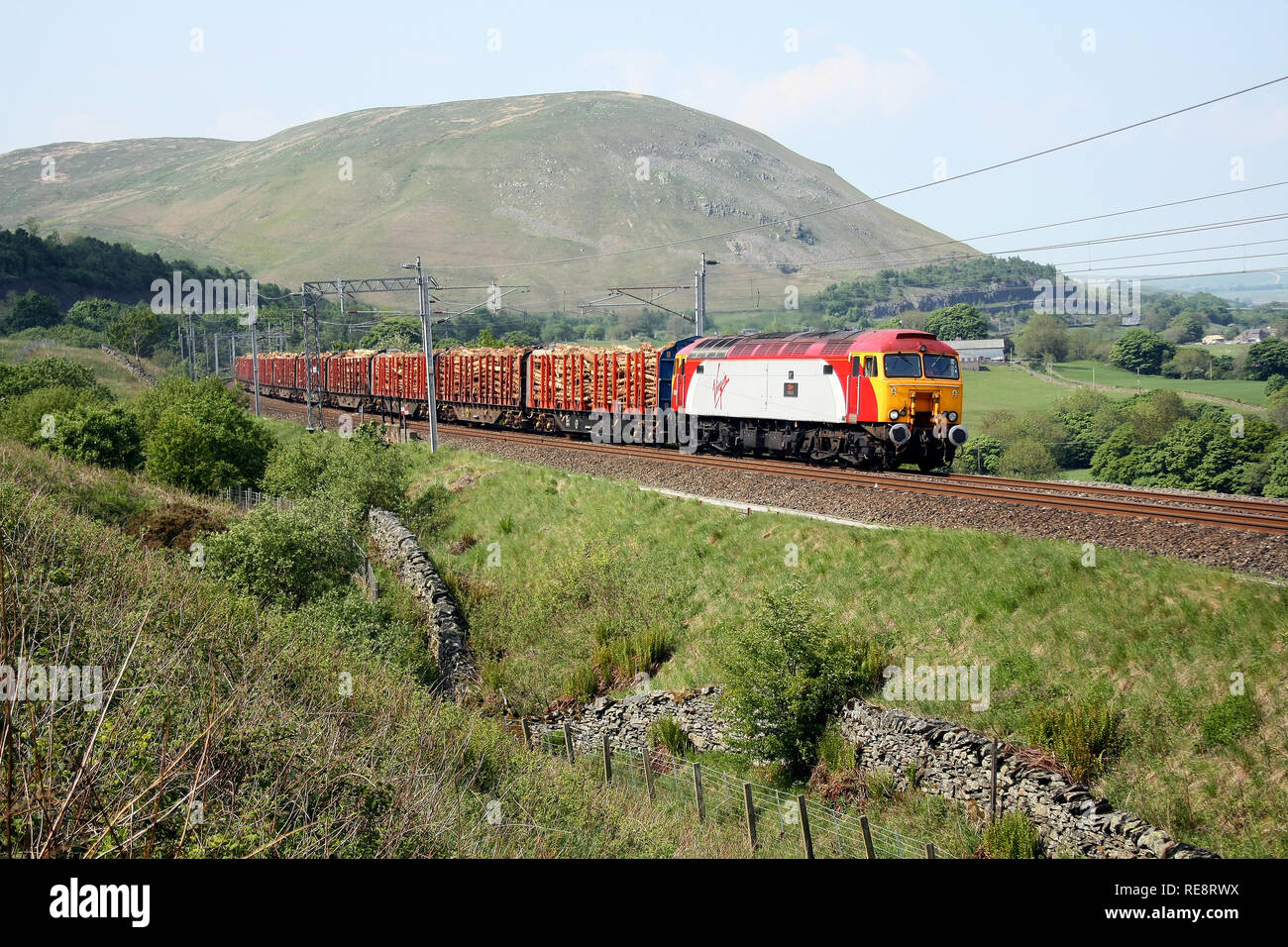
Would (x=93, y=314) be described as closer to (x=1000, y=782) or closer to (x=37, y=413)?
(x=37, y=413)

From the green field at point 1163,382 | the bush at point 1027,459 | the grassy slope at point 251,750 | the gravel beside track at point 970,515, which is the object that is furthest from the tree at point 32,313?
the green field at point 1163,382

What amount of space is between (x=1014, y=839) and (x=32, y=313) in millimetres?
148295

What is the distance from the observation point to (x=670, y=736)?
1948 centimetres

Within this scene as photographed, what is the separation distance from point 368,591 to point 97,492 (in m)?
13.4

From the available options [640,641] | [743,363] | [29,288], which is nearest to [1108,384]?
[743,363]

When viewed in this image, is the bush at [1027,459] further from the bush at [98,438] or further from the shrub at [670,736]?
the shrub at [670,736]

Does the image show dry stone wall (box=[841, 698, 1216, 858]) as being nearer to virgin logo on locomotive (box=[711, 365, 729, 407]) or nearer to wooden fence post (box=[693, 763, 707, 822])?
wooden fence post (box=[693, 763, 707, 822])

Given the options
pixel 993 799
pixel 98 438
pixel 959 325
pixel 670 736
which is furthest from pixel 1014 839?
pixel 959 325

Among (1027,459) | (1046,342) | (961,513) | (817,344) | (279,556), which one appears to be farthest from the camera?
(1046,342)

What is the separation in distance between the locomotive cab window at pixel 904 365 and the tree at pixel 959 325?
362 feet

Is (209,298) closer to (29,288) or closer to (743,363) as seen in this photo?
(29,288)

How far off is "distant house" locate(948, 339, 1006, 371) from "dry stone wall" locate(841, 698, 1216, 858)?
110605 mm

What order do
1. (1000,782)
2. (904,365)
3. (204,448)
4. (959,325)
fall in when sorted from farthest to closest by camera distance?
(959,325), (204,448), (904,365), (1000,782)

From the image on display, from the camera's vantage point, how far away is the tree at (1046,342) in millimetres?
147375
